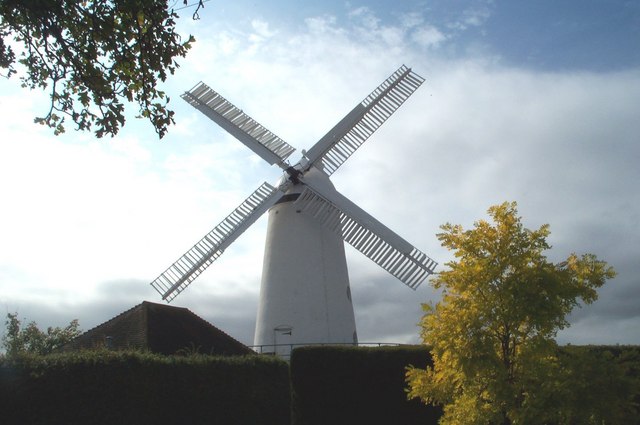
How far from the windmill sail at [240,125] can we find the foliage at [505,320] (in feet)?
40.1

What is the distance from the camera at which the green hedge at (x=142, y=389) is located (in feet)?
39.4

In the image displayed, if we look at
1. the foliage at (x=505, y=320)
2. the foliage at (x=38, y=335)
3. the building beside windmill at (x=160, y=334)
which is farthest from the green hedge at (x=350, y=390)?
the foliage at (x=38, y=335)

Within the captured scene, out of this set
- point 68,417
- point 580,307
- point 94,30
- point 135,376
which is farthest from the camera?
point 135,376

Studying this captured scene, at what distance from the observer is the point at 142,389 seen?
1329 cm

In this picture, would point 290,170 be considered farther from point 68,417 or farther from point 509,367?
point 509,367

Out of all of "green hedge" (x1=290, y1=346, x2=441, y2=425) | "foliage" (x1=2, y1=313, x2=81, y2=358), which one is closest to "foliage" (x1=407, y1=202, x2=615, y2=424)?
"green hedge" (x1=290, y1=346, x2=441, y2=425)

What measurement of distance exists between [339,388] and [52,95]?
10.6 m

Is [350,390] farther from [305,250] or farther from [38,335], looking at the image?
[38,335]

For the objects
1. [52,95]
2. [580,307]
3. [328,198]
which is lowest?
[580,307]

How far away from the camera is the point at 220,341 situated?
1953 cm

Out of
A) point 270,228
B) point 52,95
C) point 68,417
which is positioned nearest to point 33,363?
point 68,417

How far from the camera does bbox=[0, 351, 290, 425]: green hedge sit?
12.0m

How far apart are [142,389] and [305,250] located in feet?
24.4

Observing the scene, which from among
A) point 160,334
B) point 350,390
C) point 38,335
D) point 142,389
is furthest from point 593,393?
point 38,335
